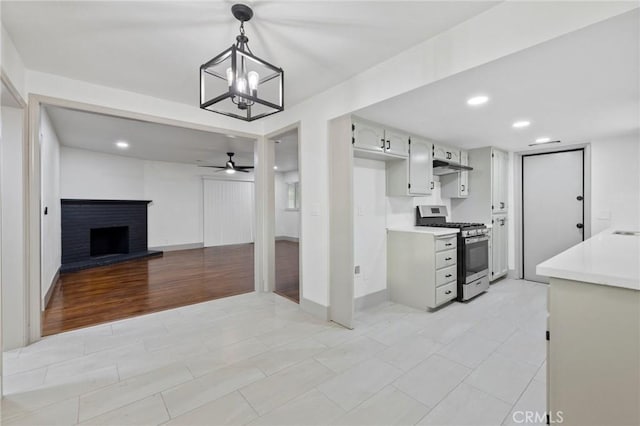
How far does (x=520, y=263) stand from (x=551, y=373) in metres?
3.94

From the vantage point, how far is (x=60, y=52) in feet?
7.36

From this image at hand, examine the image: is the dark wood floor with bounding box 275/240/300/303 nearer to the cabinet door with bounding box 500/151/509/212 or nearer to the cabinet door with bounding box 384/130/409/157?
the cabinet door with bounding box 384/130/409/157

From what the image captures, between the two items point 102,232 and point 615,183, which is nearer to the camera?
point 615,183

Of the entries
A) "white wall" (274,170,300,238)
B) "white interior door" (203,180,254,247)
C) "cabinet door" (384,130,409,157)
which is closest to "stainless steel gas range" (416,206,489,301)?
"cabinet door" (384,130,409,157)

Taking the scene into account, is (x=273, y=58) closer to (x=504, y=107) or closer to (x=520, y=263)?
(x=504, y=107)

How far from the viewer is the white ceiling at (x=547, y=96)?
167 centimetres

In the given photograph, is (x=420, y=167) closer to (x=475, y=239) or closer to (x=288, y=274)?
(x=475, y=239)

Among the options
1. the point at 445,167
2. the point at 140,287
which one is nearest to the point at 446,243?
the point at 445,167

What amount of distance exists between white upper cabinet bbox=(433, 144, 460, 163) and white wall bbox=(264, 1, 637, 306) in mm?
1805

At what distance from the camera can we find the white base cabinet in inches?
125

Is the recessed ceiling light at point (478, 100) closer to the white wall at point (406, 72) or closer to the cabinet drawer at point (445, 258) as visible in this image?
the white wall at point (406, 72)

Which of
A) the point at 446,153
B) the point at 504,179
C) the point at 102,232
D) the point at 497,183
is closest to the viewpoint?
the point at 446,153

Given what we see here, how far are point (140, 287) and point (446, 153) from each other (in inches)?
196

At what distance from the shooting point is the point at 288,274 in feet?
16.4
